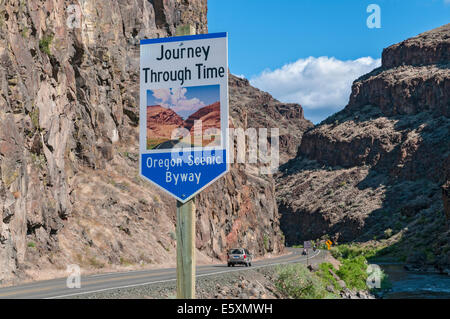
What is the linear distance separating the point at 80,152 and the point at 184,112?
39.4 m

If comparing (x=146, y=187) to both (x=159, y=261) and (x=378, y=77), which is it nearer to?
(x=159, y=261)

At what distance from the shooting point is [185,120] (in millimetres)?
6590

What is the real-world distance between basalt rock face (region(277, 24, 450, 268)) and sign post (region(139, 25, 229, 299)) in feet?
379

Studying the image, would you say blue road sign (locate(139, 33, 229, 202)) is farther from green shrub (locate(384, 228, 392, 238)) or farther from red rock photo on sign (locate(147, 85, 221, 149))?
green shrub (locate(384, 228, 392, 238))

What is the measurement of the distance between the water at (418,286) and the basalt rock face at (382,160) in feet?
150

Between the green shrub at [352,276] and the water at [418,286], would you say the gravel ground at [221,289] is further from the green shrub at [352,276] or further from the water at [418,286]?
the water at [418,286]

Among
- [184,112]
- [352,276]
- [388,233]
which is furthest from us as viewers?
[388,233]

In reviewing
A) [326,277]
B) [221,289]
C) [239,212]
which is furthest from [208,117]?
[239,212]

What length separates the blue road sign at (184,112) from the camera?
6309 millimetres

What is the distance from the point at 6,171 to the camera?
2692cm

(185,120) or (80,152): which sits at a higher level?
(80,152)

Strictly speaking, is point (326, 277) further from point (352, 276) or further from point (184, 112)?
point (184, 112)

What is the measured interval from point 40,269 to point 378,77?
180087 mm
